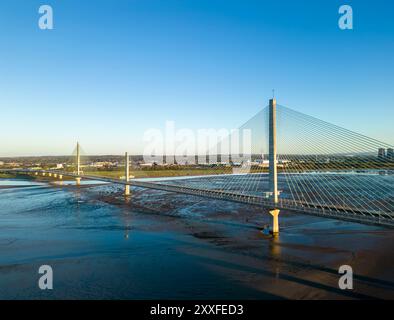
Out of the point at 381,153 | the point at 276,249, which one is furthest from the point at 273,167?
the point at 381,153

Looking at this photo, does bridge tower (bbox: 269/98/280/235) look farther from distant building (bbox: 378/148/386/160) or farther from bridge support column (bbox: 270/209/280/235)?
distant building (bbox: 378/148/386/160)

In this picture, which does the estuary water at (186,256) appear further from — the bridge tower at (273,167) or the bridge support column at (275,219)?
the bridge tower at (273,167)

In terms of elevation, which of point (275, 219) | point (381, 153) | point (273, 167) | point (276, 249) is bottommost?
point (276, 249)

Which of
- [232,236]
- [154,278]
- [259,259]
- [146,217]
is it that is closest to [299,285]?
[259,259]

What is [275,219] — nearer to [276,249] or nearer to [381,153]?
[276,249]

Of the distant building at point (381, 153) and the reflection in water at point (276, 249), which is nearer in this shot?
the reflection in water at point (276, 249)

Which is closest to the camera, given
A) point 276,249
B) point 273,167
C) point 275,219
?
point 276,249

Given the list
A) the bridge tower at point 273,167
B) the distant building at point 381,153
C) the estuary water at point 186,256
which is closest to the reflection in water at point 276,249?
the estuary water at point 186,256

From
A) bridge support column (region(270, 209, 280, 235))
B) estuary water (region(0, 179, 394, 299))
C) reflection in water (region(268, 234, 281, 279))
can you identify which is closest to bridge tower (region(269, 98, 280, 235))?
bridge support column (region(270, 209, 280, 235))

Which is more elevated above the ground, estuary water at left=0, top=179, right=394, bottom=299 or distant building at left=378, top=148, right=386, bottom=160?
distant building at left=378, top=148, right=386, bottom=160
